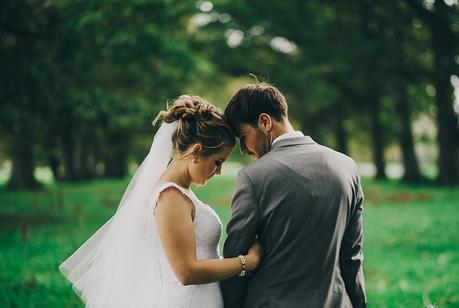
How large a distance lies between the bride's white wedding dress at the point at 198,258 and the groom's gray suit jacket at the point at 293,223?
245 millimetres

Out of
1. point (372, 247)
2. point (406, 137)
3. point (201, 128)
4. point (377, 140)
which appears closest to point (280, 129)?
point (201, 128)

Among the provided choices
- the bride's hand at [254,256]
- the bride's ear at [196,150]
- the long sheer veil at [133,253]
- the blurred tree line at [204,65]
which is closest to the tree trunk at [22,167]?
the blurred tree line at [204,65]

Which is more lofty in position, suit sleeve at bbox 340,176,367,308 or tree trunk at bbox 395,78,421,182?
suit sleeve at bbox 340,176,367,308

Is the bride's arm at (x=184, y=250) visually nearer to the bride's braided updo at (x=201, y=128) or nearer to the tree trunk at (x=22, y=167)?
the bride's braided updo at (x=201, y=128)

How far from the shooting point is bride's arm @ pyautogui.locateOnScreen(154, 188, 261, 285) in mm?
3238

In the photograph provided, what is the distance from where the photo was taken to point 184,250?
325 centimetres

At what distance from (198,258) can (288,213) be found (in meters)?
0.67

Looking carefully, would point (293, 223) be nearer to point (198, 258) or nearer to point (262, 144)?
point (262, 144)

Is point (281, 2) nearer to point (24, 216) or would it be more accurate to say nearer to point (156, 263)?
point (24, 216)

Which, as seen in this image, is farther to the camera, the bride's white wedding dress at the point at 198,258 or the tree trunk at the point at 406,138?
the tree trunk at the point at 406,138

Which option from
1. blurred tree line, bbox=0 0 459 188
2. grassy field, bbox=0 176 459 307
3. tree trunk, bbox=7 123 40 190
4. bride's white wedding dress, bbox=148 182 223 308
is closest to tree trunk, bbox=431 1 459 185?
blurred tree line, bbox=0 0 459 188

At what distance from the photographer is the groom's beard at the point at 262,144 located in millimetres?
3379

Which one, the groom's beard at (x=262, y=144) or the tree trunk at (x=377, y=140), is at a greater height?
the groom's beard at (x=262, y=144)

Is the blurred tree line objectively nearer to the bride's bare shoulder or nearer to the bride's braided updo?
the bride's braided updo
